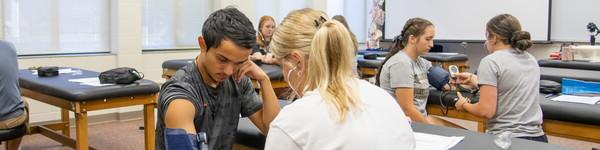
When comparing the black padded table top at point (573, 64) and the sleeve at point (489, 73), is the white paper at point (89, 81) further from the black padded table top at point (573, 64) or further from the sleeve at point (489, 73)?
the black padded table top at point (573, 64)

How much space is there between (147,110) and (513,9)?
16.3ft

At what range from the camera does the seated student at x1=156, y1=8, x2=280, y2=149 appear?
1460 millimetres

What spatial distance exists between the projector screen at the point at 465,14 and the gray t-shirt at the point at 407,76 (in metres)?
4.18

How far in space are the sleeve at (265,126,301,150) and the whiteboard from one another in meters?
6.05

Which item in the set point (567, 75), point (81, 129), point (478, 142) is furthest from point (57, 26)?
point (478, 142)

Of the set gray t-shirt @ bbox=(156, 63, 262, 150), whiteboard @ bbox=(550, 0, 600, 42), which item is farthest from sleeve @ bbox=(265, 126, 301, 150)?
whiteboard @ bbox=(550, 0, 600, 42)

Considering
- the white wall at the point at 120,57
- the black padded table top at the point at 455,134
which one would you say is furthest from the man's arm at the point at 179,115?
the white wall at the point at 120,57

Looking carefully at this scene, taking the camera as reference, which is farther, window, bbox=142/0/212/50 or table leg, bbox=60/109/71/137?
window, bbox=142/0/212/50

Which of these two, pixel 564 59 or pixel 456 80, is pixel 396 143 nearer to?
pixel 456 80

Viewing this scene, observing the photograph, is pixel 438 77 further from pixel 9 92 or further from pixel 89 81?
pixel 9 92

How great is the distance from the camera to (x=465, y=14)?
7.18 metres

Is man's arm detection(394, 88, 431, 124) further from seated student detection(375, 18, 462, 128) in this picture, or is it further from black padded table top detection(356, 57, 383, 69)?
black padded table top detection(356, 57, 383, 69)

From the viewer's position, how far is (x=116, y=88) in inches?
119

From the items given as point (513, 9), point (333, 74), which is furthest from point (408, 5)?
point (333, 74)
